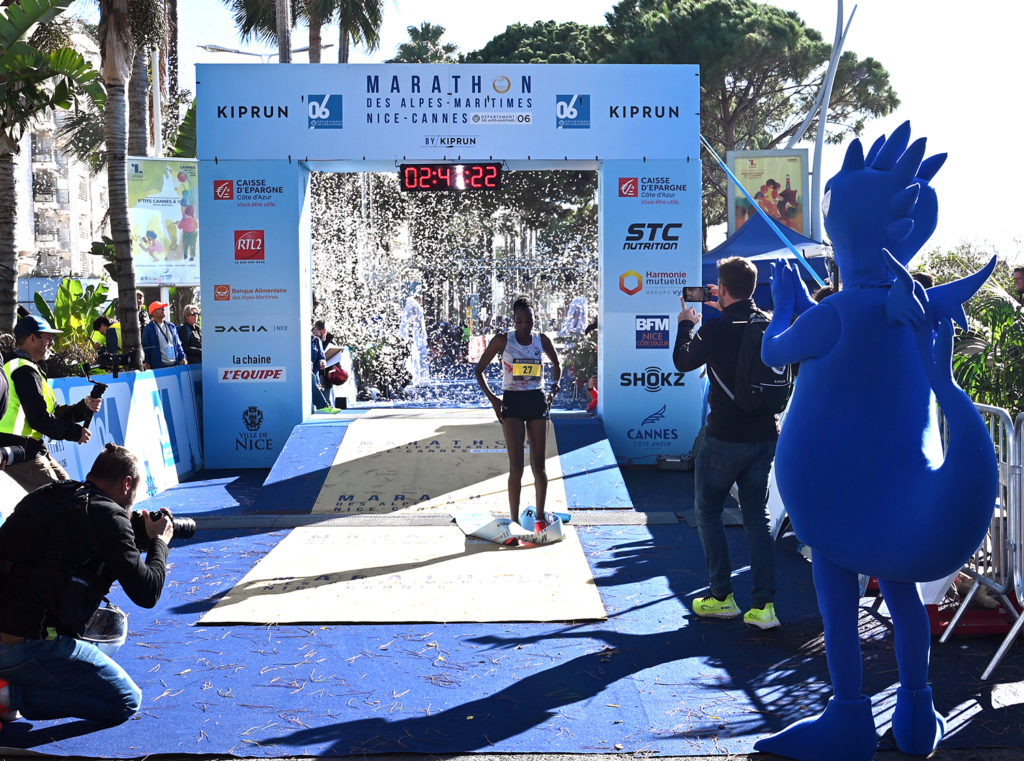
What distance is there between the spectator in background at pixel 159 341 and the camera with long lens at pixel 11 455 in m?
7.95

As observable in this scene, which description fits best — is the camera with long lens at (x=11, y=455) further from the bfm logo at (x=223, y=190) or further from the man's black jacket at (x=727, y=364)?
the bfm logo at (x=223, y=190)

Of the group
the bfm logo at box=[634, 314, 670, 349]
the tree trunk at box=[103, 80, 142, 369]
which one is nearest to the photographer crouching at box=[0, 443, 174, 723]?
the bfm logo at box=[634, 314, 670, 349]

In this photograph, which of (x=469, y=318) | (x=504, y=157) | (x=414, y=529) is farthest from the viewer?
(x=469, y=318)

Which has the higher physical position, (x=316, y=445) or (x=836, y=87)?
(x=836, y=87)

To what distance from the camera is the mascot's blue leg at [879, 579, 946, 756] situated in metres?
4.01

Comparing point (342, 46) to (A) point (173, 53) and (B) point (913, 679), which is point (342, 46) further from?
(B) point (913, 679)

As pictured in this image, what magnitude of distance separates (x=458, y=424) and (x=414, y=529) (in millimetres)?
3340

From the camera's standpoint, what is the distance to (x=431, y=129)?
12.3 metres

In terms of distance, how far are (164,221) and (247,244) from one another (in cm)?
1062

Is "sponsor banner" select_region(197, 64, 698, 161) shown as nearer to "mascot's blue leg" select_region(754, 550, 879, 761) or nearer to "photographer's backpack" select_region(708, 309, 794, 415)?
"photographer's backpack" select_region(708, 309, 794, 415)

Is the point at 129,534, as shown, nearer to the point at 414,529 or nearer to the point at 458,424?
the point at 414,529

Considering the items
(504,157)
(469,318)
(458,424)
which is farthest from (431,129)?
(469,318)

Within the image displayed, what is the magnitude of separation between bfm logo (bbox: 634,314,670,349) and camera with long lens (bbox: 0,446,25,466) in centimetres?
785

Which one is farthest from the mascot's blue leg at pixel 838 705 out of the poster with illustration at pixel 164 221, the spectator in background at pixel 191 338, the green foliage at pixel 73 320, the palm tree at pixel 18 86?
the poster with illustration at pixel 164 221
